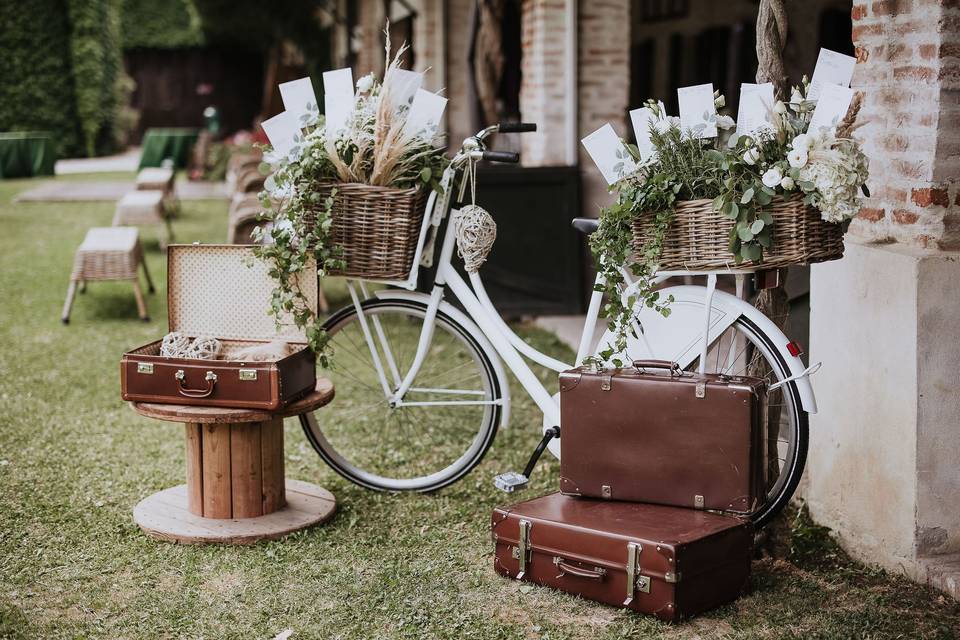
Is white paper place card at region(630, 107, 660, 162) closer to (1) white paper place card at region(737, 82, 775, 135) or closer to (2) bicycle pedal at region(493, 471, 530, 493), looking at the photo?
(1) white paper place card at region(737, 82, 775, 135)

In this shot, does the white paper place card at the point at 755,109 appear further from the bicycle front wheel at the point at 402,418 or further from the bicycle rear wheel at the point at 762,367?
the bicycle front wheel at the point at 402,418

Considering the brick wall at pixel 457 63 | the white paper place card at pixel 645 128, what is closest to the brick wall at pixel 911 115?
the white paper place card at pixel 645 128

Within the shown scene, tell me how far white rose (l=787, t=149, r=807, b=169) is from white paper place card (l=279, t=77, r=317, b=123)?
5.18 feet

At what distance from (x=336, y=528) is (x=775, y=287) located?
5.53 feet

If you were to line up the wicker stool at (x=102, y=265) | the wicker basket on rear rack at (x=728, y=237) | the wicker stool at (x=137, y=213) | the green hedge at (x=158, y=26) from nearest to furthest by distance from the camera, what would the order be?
the wicker basket on rear rack at (x=728, y=237)
the wicker stool at (x=102, y=265)
the wicker stool at (x=137, y=213)
the green hedge at (x=158, y=26)

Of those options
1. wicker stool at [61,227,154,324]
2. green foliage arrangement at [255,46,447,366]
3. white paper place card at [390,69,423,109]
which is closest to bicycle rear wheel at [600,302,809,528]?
green foliage arrangement at [255,46,447,366]

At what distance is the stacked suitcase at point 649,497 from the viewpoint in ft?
9.61

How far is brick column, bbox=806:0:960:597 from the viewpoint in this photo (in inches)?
122

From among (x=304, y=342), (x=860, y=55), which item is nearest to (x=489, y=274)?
(x=304, y=342)

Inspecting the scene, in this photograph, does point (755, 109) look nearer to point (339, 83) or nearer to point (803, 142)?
point (803, 142)

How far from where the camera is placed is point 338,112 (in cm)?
354

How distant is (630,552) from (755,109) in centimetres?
127

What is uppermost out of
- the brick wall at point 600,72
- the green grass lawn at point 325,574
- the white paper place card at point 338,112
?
the brick wall at point 600,72

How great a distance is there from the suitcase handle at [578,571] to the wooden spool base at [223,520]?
102cm
